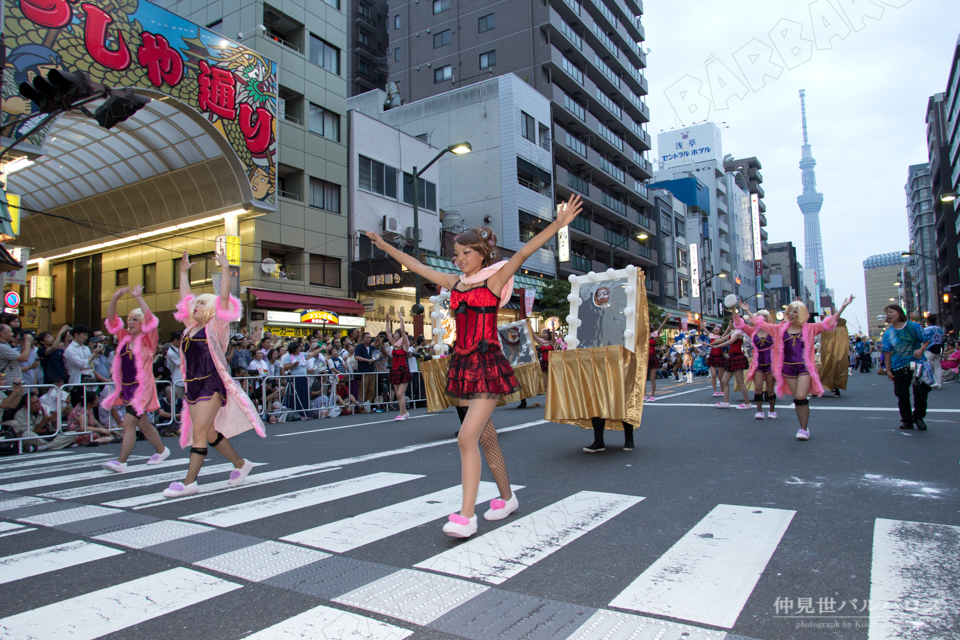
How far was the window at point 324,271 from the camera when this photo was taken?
1012 inches

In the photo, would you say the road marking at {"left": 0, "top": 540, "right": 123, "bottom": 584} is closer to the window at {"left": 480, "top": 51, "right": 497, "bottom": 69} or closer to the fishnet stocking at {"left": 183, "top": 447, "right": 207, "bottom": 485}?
the fishnet stocking at {"left": 183, "top": 447, "right": 207, "bottom": 485}

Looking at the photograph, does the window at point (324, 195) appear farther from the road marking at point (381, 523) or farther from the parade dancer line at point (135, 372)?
the road marking at point (381, 523)

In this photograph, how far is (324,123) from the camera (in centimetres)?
2723

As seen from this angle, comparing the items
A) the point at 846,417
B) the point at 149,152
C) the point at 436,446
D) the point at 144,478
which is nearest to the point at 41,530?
the point at 144,478

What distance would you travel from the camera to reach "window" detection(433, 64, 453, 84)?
4497cm

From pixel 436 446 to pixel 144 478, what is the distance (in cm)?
322

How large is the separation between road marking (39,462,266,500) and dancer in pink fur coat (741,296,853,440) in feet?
21.4

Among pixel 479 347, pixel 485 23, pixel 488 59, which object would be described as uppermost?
pixel 485 23

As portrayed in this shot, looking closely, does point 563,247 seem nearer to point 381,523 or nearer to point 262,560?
point 381,523

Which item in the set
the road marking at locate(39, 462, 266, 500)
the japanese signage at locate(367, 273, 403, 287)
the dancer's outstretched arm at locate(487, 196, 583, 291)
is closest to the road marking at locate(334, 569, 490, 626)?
the dancer's outstretched arm at locate(487, 196, 583, 291)

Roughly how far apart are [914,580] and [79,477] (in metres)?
7.11

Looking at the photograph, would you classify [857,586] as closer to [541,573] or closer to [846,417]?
[541,573]

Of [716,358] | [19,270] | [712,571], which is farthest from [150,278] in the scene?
[712,571]

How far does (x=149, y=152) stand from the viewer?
2342 centimetres
